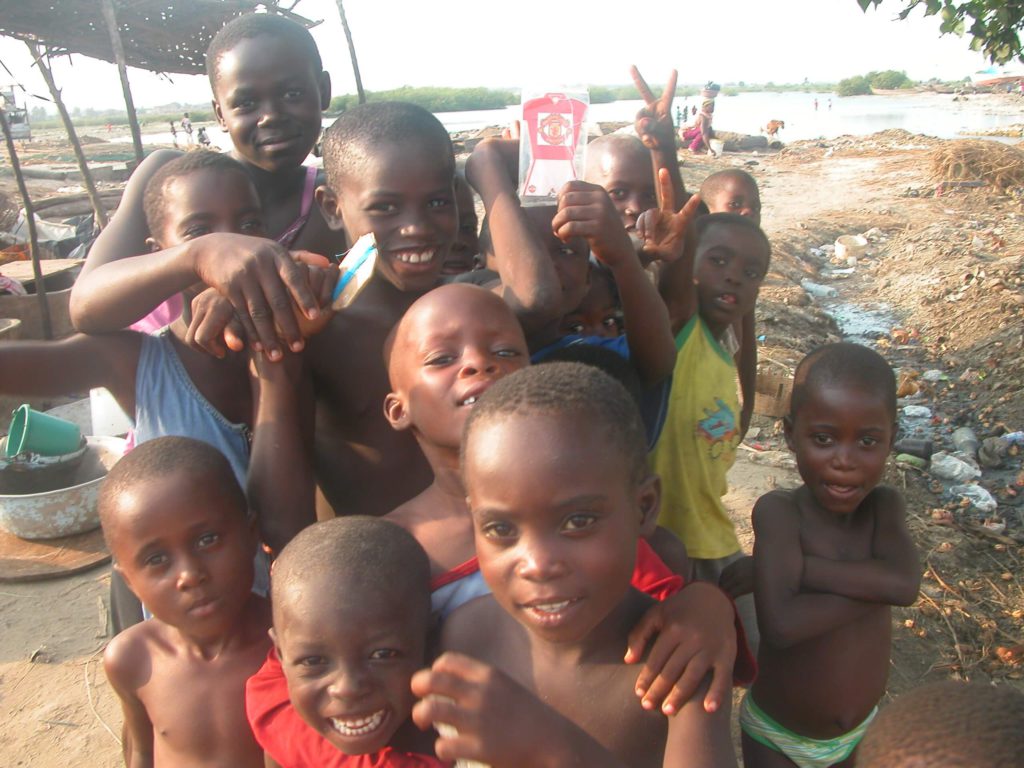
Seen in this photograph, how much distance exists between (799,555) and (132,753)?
168 cm

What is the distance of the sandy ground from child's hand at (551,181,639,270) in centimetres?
218

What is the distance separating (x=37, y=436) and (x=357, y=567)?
3108 millimetres

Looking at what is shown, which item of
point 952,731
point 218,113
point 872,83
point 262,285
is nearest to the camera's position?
point 952,731

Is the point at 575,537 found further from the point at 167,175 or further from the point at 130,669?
the point at 167,175

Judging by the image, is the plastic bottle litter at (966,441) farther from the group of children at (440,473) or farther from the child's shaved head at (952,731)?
the child's shaved head at (952,731)

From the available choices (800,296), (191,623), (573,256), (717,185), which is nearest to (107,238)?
(191,623)

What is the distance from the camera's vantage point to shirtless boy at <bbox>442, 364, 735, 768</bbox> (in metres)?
1.18

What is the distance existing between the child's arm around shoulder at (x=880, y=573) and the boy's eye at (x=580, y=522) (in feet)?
3.23

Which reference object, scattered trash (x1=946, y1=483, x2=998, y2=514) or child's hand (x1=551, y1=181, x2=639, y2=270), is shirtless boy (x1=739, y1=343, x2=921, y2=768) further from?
scattered trash (x1=946, y1=483, x2=998, y2=514)

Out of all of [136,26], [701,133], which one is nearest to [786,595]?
[136,26]

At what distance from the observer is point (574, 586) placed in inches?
46.5

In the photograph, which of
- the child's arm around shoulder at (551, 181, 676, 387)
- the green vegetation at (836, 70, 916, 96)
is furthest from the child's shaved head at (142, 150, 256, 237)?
the green vegetation at (836, 70, 916, 96)

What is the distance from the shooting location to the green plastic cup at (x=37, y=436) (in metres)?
3.71

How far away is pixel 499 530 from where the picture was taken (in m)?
1.24
